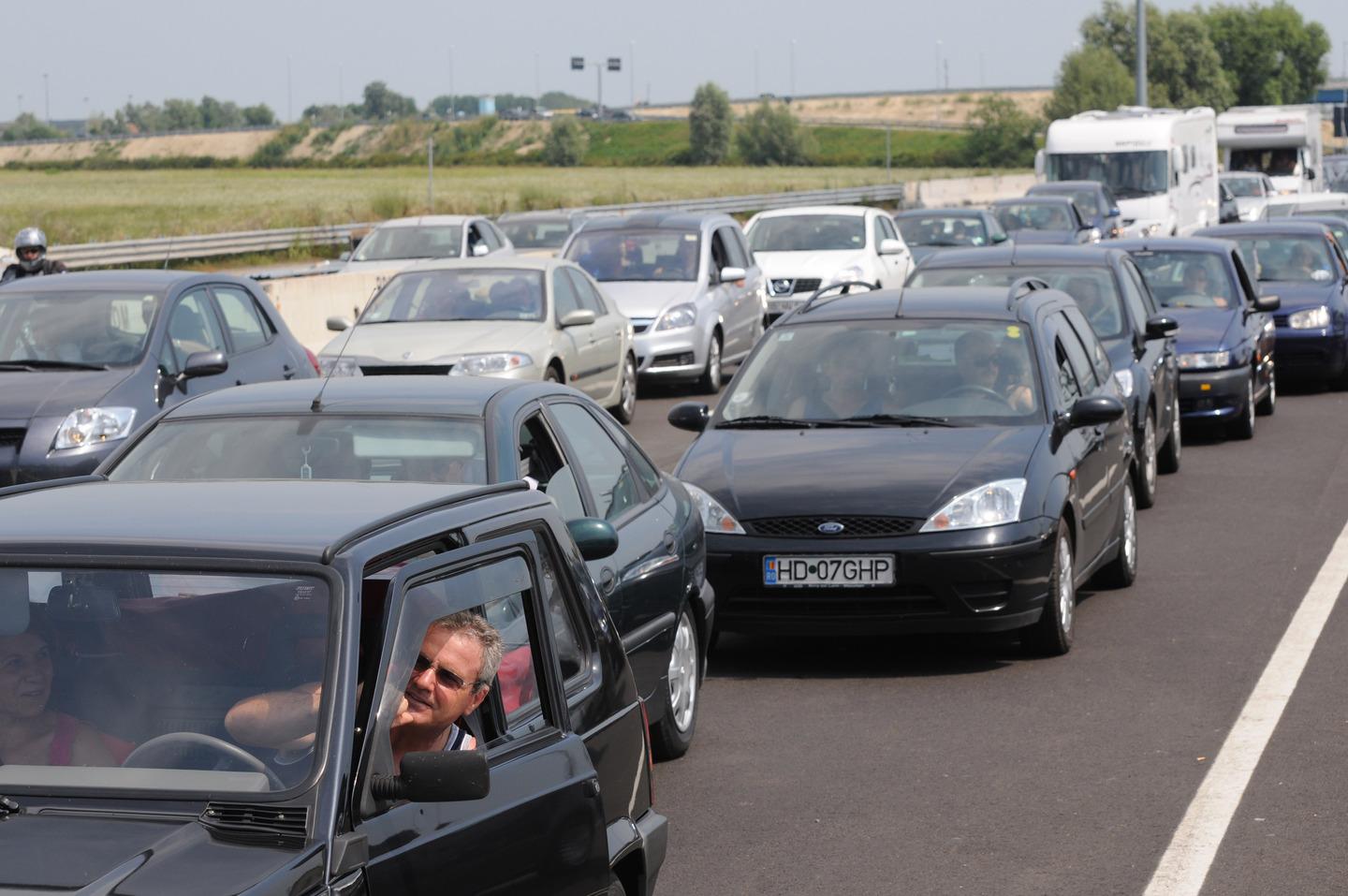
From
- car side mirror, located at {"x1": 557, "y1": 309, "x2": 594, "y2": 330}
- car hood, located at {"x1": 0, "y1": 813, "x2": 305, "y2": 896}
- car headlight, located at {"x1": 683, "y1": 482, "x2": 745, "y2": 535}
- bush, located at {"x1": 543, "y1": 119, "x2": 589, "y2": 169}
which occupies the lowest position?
car headlight, located at {"x1": 683, "y1": 482, "x2": 745, "y2": 535}

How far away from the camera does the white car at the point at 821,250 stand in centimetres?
2705

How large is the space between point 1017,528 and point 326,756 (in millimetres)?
5762

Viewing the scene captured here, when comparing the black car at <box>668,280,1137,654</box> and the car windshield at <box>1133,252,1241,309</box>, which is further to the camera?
A: the car windshield at <box>1133,252,1241,309</box>

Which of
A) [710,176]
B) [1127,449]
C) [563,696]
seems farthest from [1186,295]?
[710,176]

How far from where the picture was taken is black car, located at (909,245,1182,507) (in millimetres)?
13625

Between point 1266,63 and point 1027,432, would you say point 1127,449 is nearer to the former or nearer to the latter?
point 1027,432

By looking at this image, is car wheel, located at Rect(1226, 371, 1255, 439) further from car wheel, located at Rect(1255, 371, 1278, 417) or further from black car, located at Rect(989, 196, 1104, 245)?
black car, located at Rect(989, 196, 1104, 245)

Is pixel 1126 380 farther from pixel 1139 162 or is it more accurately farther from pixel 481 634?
pixel 1139 162

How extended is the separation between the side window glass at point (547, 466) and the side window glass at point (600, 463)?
89mm

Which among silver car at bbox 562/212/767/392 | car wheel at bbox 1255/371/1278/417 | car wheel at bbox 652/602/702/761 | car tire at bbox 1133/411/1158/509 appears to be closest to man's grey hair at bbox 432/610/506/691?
car wheel at bbox 652/602/702/761

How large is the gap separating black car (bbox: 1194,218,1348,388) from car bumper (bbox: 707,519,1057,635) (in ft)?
41.8

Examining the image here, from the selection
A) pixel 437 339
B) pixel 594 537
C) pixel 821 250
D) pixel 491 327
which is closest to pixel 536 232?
pixel 821 250

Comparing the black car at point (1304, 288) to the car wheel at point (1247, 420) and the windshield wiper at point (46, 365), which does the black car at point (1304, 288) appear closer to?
the car wheel at point (1247, 420)

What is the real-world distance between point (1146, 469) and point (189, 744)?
35.7 feet
